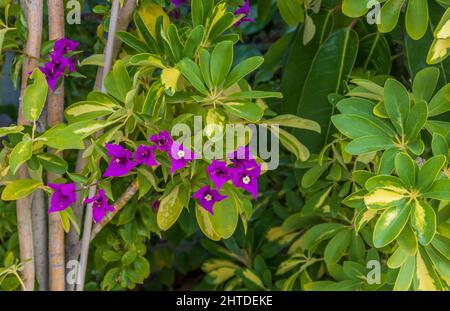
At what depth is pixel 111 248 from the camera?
1399 millimetres

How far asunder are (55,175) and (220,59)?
0.44m

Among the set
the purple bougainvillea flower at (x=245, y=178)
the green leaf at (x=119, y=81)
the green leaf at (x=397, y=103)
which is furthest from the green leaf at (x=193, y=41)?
the green leaf at (x=397, y=103)

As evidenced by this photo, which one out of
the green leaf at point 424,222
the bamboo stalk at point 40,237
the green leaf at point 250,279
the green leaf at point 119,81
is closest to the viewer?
the green leaf at point 424,222

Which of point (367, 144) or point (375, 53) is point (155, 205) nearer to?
point (367, 144)

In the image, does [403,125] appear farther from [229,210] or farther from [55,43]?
[55,43]

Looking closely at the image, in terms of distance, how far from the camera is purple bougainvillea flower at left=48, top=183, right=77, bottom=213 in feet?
3.51

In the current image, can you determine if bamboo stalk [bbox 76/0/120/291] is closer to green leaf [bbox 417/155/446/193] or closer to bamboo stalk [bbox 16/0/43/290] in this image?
bamboo stalk [bbox 16/0/43/290]

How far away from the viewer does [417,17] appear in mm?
1116

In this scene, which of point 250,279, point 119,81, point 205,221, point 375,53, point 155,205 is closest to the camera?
point 119,81

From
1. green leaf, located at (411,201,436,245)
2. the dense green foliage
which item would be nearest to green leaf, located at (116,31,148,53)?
the dense green foliage

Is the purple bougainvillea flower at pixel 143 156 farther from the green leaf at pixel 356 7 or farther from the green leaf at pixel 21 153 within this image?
the green leaf at pixel 356 7

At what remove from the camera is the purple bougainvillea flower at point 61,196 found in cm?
107

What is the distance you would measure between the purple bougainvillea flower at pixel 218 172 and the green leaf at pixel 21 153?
0.28 meters

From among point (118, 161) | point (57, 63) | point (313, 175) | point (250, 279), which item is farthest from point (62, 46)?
point (250, 279)
